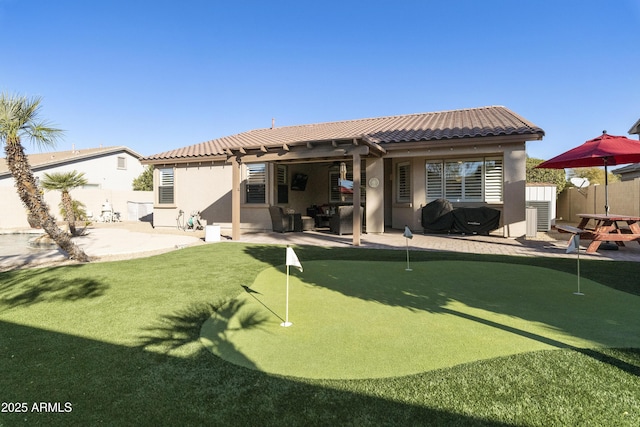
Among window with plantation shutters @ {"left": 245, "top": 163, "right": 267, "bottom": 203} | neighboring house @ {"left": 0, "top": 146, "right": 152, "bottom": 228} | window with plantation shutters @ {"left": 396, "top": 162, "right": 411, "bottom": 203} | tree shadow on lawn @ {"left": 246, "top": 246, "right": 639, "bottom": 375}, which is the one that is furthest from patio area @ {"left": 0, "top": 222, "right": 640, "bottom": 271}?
neighboring house @ {"left": 0, "top": 146, "right": 152, "bottom": 228}

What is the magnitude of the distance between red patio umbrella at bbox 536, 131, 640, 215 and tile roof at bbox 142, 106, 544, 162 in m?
1.28

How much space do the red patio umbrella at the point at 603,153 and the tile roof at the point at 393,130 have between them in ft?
4.19

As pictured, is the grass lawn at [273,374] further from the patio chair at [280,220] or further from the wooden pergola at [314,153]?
the patio chair at [280,220]

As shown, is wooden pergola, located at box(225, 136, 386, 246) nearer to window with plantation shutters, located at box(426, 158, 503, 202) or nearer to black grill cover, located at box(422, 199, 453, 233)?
window with plantation shutters, located at box(426, 158, 503, 202)

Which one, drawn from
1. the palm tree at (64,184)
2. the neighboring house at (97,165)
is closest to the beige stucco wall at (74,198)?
the neighboring house at (97,165)

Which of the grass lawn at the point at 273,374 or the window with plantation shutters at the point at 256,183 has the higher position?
the window with plantation shutters at the point at 256,183

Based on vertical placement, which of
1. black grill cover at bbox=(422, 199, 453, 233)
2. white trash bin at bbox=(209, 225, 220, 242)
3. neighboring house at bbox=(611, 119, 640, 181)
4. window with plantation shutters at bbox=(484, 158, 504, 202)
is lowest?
white trash bin at bbox=(209, 225, 220, 242)

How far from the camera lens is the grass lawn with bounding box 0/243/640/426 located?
2.14 metres

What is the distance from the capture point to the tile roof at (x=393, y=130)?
10.9m

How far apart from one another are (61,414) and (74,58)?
52.3 feet

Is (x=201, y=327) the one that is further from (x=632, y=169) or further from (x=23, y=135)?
(x=632, y=169)

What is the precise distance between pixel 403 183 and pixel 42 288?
11.7 metres

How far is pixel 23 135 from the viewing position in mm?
6664

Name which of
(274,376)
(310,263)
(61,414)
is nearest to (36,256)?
(310,263)
